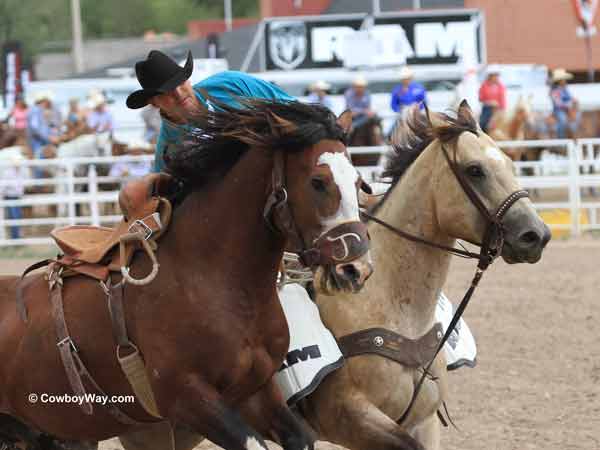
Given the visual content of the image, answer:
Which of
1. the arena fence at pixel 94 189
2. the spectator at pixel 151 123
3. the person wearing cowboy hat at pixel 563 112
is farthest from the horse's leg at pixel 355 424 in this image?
the person wearing cowboy hat at pixel 563 112

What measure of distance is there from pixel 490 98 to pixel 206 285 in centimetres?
1459

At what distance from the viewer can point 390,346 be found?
15.6ft

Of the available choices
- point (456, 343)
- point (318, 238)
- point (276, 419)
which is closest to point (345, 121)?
point (318, 238)

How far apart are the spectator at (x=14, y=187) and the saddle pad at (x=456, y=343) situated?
10297mm

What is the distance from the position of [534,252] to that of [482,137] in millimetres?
545

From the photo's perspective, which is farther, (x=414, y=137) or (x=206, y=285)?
(x=414, y=137)

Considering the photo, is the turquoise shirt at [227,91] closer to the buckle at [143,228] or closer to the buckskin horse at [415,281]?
the buckle at [143,228]

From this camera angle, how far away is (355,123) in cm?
1548

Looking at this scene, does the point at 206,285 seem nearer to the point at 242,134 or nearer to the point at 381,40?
the point at 242,134

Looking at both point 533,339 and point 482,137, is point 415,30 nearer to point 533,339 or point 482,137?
point 533,339

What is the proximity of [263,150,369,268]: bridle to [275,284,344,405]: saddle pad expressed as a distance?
2.43ft

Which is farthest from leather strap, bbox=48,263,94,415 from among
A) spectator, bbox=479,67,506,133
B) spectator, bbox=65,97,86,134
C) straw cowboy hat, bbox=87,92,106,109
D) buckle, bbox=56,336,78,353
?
spectator, bbox=479,67,506,133

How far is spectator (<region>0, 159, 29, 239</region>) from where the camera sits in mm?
14961

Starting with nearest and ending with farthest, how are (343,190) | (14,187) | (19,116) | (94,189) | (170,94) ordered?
(343,190)
(170,94)
(94,189)
(14,187)
(19,116)
